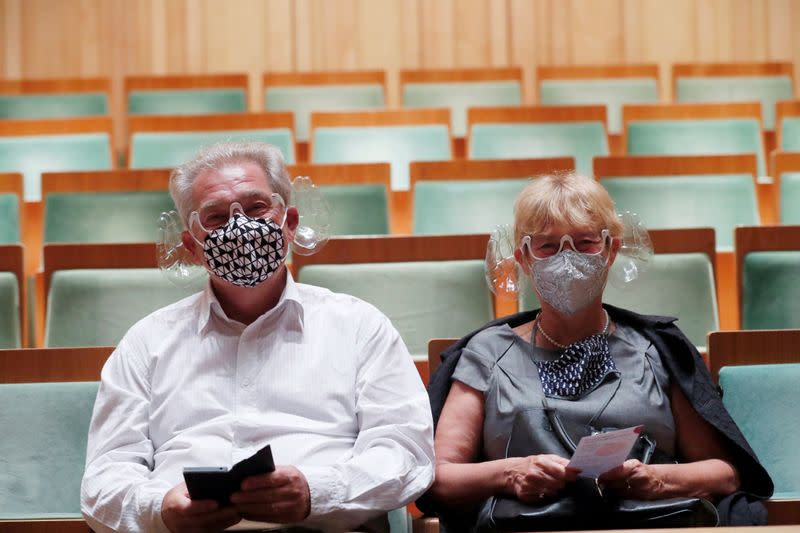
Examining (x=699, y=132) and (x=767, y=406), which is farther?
(x=699, y=132)

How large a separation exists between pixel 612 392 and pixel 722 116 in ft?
3.27

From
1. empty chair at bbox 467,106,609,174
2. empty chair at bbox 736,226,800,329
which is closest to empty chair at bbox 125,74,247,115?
empty chair at bbox 467,106,609,174

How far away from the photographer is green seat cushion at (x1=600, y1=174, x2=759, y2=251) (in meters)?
1.24

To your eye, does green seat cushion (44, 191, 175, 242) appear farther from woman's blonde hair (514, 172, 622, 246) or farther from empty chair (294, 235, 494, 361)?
woman's blonde hair (514, 172, 622, 246)

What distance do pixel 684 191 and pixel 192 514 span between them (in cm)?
84

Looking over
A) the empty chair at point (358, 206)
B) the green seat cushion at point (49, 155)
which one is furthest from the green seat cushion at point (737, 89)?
the green seat cushion at point (49, 155)

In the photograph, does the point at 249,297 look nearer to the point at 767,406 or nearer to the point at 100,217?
the point at 767,406

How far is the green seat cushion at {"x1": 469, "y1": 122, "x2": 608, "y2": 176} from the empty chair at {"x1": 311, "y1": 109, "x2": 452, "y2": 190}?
6 cm

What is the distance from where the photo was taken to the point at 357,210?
124 centimetres

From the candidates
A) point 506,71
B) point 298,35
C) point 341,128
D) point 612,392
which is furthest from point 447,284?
point 298,35

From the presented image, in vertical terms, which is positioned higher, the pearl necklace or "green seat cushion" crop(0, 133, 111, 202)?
"green seat cushion" crop(0, 133, 111, 202)

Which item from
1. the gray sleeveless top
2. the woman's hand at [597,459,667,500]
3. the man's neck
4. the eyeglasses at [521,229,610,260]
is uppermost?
the eyeglasses at [521,229,610,260]

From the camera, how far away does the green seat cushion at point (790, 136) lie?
5.27ft

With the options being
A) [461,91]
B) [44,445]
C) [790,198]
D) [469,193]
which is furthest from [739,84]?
[44,445]
